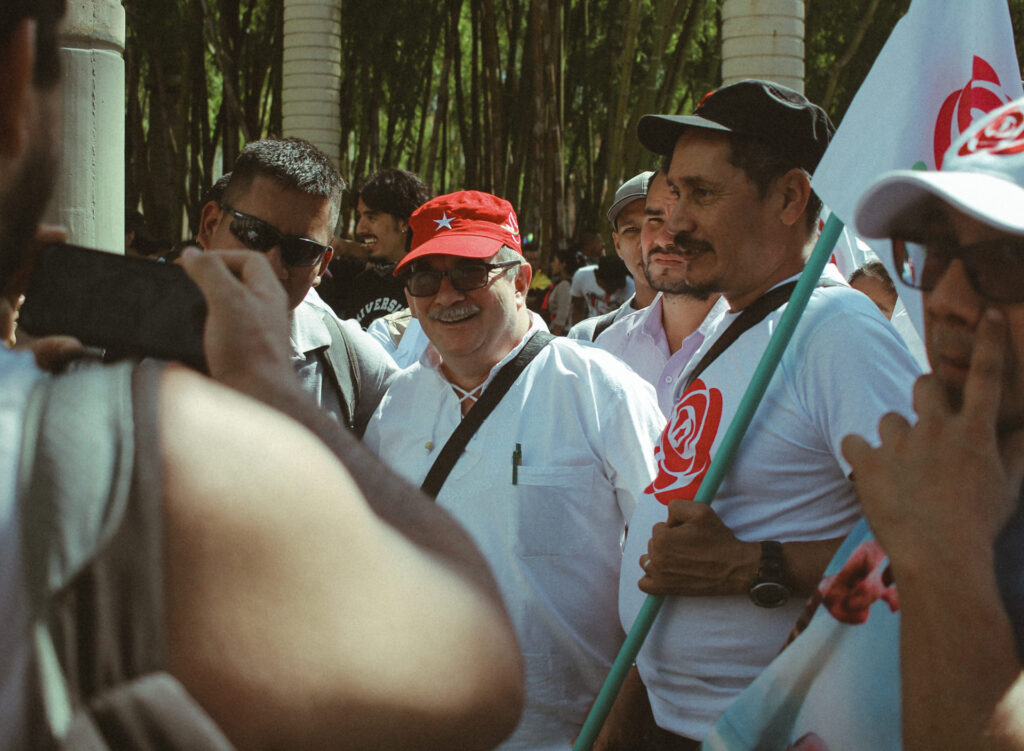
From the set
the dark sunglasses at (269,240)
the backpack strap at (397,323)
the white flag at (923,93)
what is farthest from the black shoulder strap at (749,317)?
the backpack strap at (397,323)

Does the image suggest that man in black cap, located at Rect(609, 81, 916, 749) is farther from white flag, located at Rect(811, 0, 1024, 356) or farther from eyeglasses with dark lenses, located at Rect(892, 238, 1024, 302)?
eyeglasses with dark lenses, located at Rect(892, 238, 1024, 302)

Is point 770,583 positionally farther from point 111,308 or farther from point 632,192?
point 632,192

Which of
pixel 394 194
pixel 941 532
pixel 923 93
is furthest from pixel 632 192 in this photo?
pixel 941 532

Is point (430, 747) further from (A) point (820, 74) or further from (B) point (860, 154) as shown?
(A) point (820, 74)

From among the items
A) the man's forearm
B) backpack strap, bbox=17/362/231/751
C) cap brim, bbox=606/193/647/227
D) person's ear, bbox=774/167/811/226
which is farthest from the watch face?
cap brim, bbox=606/193/647/227

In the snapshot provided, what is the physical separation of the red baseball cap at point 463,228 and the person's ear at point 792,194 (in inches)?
35.2

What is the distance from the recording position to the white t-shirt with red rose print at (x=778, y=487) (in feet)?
7.06

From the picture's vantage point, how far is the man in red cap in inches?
105

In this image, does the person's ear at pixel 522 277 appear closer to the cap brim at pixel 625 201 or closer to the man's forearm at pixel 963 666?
the man's forearm at pixel 963 666

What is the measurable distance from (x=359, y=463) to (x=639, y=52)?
17.0 meters

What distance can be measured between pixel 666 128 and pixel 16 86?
2.25 m

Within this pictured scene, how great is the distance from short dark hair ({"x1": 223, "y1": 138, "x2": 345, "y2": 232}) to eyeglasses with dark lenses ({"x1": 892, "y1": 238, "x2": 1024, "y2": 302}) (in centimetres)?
208

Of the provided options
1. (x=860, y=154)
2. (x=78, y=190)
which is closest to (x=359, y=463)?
(x=860, y=154)

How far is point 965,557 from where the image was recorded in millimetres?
1212
